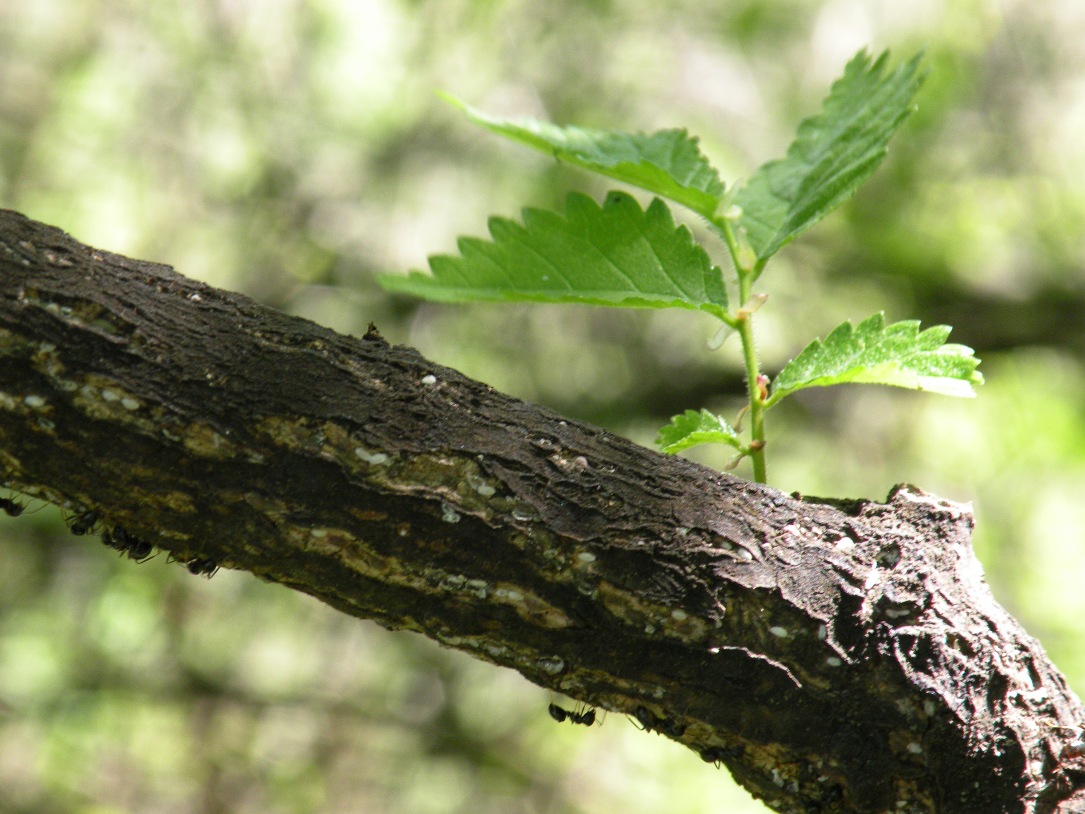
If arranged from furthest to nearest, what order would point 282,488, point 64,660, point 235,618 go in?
point 235,618 < point 64,660 < point 282,488

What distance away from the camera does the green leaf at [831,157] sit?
1.28 meters

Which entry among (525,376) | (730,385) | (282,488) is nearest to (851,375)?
(282,488)

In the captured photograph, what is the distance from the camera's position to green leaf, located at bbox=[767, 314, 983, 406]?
1164 mm

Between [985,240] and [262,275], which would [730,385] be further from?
[262,275]

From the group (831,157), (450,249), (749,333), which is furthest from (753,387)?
(450,249)

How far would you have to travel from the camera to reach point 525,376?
505 cm

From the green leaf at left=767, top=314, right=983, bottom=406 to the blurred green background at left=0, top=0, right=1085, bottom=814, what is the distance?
135 inches

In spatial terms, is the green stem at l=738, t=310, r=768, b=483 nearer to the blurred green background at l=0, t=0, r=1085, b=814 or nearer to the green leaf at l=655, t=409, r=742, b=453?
the green leaf at l=655, t=409, r=742, b=453

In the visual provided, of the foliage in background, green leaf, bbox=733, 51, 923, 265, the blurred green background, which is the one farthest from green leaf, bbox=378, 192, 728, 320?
the blurred green background

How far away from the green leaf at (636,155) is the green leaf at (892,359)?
10.2 inches

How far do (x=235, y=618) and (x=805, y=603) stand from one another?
426cm

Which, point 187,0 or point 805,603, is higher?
point 187,0

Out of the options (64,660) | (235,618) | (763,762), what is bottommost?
(763,762)

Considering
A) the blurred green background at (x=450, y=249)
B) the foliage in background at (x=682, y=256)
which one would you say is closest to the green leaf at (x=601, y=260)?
the foliage in background at (x=682, y=256)
